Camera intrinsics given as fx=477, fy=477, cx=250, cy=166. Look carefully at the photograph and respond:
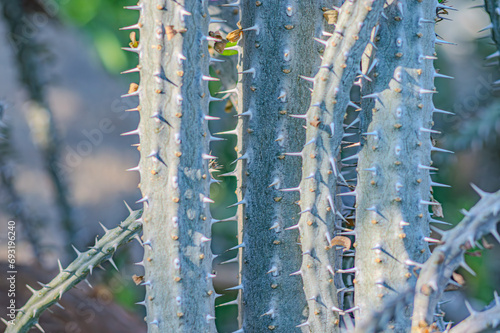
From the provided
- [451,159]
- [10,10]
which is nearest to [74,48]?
[10,10]

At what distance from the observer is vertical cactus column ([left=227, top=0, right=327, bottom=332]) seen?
87cm

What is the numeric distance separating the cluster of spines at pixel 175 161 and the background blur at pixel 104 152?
576 mm

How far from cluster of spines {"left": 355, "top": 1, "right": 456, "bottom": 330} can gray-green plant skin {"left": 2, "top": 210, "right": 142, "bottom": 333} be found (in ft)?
1.49

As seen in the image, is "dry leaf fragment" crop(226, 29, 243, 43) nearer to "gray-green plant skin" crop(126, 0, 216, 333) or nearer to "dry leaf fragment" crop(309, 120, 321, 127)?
"gray-green plant skin" crop(126, 0, 216, 333)

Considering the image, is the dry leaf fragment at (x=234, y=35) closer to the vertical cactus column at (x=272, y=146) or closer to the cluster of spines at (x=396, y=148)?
the vertical cactus column at (x=272, y=146)

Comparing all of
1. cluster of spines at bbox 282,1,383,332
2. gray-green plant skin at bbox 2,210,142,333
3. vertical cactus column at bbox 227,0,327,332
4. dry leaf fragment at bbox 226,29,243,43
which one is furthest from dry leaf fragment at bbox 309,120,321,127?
gray-green plant skin at bbox 2,210,142,333

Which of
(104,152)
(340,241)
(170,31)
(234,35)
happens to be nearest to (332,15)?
(234,35)

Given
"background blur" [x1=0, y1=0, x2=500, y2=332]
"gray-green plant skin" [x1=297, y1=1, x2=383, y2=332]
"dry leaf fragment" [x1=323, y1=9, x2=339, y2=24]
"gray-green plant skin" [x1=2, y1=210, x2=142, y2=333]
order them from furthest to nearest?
"background blur" [x1=0, y1=0, x2=500, y2=332], "gray-green plant skin" [x1=2, y1=210, x2=142, y2=333], "dry leaf fragment" [x1=323, y1=9, x2=339, y2=24], "gray-green plant skin" [x1=297, y1=1, x2=383, y2=332]

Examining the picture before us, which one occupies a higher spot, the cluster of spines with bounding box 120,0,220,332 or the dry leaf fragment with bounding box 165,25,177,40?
the dry leaf fragment with bounding box 165,25,177,40

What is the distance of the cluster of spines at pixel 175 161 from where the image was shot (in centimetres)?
76

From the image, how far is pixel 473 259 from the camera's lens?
252cm

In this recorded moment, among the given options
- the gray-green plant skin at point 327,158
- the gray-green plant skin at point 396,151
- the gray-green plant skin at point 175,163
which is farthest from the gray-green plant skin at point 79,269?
the gray-green plant skin at point 396,151

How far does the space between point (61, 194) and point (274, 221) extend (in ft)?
5.46

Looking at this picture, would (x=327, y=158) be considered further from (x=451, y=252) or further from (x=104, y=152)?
(x=104, y=152)
